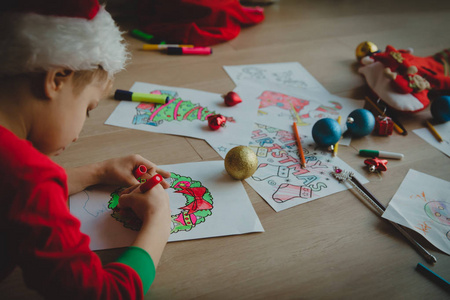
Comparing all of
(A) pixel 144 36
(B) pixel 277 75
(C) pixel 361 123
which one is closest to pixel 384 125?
(C) pixel 361 123

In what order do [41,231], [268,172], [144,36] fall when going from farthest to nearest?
[144,36]
[268,172]
[41,231]

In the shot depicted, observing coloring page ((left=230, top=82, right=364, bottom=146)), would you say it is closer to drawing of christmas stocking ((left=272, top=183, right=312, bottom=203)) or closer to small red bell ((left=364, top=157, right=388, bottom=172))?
small red bell ((left=364, top=157, right=388, bottom=172))

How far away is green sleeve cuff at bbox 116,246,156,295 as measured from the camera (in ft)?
1.74

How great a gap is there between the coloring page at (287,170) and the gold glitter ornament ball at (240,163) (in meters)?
0.03

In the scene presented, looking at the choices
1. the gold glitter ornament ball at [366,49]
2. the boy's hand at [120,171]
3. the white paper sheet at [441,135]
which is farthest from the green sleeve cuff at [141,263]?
the gold glitter ornament ball at [366,49]

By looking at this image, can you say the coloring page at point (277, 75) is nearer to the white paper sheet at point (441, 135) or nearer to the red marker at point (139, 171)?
the white paper sheet at point (441, 135)

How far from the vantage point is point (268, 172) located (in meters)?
0.81

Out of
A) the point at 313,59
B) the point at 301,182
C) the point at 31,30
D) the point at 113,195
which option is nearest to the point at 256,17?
the point at 313,59

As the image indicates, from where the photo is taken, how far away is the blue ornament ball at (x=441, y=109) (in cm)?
99

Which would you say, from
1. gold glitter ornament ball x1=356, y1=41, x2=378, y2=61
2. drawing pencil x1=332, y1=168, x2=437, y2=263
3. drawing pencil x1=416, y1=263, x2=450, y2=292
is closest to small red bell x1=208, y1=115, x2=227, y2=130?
drawing pencil x1=332, y1=168, x2=437, y2=263

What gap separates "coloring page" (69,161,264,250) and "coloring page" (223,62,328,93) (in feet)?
1.59

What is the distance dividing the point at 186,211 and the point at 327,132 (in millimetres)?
391

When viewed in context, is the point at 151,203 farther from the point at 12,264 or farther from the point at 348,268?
the point at 348,268

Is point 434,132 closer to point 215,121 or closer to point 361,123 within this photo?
point 361,123
